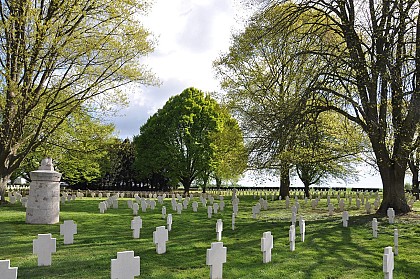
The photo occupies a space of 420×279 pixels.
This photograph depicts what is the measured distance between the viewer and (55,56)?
16.8m

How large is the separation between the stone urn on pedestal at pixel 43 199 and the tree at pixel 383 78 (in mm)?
8648

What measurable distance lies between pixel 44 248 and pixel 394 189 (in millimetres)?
12891

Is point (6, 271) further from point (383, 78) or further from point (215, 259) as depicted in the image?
point (383, 78)

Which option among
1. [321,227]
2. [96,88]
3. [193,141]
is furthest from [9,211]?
[193,141]

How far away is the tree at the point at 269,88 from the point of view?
43.9ft

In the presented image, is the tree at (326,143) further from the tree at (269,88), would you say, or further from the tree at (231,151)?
the tree at (231,151)

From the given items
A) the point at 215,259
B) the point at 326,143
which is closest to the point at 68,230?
the point at 215,259

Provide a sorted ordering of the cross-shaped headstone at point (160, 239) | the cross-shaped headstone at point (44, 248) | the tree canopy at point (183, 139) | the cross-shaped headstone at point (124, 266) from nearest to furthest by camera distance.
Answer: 1. the cross-shaped headstone at point (124, 266)
2. the cross-shaped headstone at point (44, 248)
3. the cross-shaped headstone at point (160, 239)
4. the tree canopy at point (183, 139)

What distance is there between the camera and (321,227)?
1345 cm

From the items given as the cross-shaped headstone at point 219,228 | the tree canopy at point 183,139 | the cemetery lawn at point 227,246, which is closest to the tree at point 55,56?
the cemetery lawn at point 227,246

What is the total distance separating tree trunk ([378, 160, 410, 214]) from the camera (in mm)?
15812

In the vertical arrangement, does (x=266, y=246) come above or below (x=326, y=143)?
below

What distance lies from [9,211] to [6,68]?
5.58m

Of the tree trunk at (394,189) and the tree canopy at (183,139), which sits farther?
the tree canopy at (183,139)
